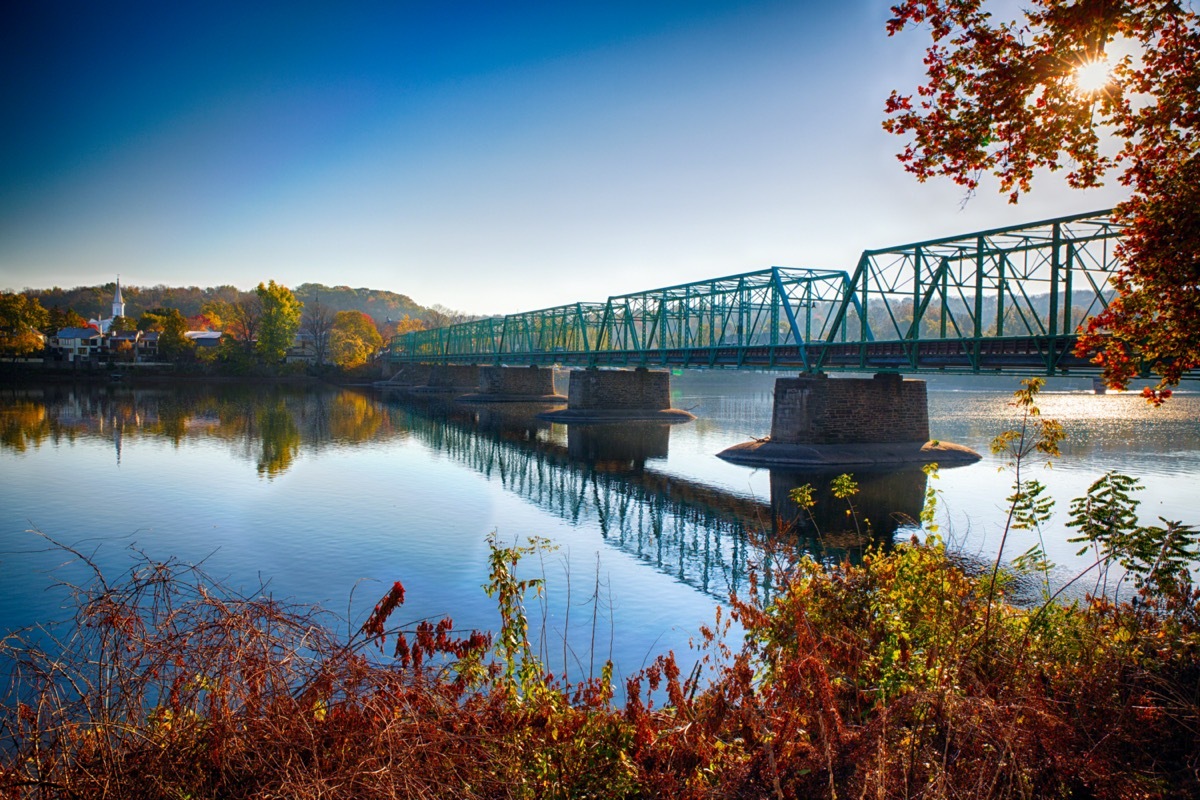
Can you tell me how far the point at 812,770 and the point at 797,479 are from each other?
30.4m

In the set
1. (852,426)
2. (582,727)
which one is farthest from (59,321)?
(582,727)

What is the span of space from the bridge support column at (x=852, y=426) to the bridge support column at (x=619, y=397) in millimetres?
24950

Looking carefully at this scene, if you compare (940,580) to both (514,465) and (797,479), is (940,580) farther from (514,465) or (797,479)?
(514,465)

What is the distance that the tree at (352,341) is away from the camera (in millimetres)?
133125

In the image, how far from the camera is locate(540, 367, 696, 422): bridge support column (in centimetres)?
6600

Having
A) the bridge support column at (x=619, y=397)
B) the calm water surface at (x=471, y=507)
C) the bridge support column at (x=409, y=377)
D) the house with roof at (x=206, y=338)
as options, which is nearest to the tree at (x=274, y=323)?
the bridge support column at (x=409, y=377)

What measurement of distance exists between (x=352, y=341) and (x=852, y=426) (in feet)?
364

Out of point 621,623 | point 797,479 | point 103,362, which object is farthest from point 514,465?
point 103,362

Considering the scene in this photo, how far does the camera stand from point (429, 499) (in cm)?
2931

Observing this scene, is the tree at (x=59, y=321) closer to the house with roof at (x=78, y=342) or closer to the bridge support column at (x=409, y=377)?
the house with roof at (x=78, y=342)

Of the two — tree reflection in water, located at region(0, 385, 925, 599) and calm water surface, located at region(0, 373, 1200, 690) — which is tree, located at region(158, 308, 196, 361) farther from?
calm water surface, located at region(0, 373, 1200, 690)

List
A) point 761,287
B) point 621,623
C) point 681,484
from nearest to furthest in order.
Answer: point 621,623, point 681,484, point 761,287

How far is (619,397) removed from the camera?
68.2m

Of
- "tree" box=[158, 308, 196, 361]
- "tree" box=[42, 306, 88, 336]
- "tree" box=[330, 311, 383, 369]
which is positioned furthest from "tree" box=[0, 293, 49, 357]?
"tree" box=[330, 311, 383, 369]
